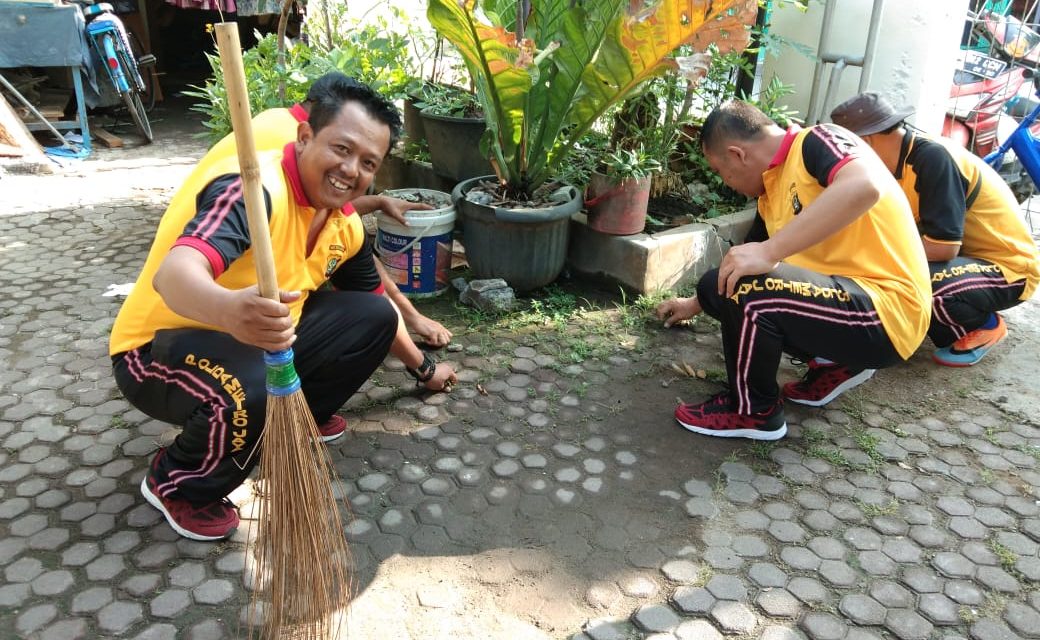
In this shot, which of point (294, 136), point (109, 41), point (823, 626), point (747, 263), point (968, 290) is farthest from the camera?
point (109, 41)

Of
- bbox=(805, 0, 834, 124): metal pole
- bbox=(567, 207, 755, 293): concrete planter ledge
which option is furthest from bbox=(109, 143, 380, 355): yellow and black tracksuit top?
bbox=(805, 0, 834, 124): metal pole

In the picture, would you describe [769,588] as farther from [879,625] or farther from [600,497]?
[600,497]

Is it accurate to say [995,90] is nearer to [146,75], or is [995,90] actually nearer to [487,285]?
[487,285]

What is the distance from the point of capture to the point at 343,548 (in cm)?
240

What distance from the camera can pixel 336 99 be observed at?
7.60 ft

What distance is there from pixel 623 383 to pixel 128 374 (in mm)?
2013

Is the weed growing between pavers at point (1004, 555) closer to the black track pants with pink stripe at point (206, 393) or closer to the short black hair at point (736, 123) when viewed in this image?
the short black hair at point (736, 123)

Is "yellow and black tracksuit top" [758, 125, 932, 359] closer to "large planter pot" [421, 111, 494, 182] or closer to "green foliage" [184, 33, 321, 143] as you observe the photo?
"large planter pot" [421, 111, 494, 182]

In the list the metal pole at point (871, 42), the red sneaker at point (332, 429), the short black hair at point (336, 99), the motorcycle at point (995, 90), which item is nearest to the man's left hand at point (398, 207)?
the red sneaker at point (332, 429)

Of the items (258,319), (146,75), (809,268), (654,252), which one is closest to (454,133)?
(654,252)

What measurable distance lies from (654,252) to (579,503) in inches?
70.0

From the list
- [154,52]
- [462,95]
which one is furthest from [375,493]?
[154,52]

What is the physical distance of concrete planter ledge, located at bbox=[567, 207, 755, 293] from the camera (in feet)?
13.7

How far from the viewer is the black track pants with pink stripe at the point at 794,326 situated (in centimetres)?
286
